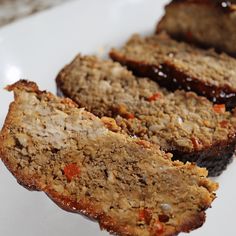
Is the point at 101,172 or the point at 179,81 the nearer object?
the point at 101,172

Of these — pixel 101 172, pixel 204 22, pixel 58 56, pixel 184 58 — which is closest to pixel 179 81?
pixel 184 58

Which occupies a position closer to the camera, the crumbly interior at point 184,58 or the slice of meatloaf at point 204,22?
the crumbly interior at point 184,58

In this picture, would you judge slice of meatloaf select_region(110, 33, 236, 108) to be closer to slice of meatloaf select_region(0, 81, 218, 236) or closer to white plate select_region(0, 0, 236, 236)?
white plate select_region(0, 0, 236, 236)

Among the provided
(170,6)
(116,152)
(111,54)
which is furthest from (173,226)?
(170,6)

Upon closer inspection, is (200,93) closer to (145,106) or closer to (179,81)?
(179,81)

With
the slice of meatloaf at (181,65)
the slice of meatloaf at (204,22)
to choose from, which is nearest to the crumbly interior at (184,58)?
the slice of meatloaf at (181,65)

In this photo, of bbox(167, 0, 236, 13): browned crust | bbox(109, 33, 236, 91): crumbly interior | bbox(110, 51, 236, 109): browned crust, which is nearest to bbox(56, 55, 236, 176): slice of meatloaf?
bbox(110, 51, 236, 109): browned crust

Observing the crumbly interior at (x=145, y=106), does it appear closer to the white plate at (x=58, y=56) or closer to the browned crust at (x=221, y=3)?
the white plate at (x=58, y=56)
